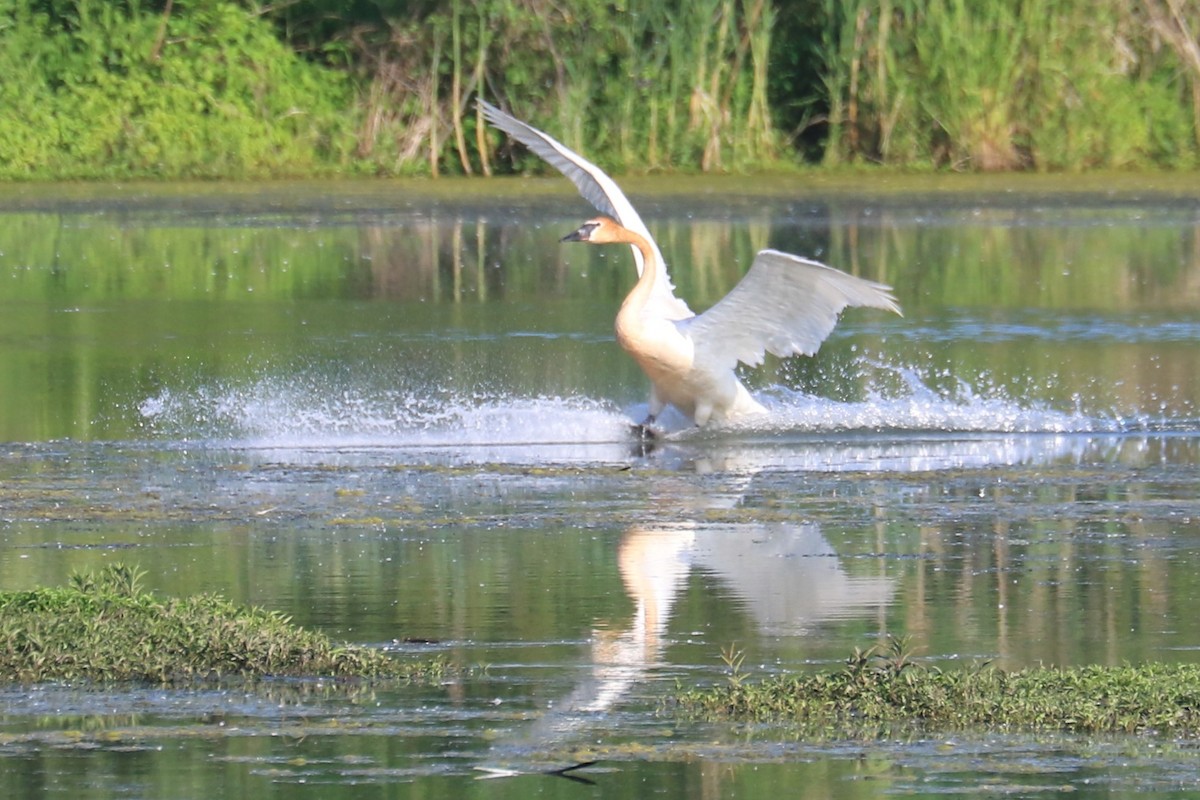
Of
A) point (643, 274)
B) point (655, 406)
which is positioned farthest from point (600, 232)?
point (655, 406)

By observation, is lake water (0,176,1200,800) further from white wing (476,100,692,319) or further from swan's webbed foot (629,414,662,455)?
white wing (476,100,692,319)

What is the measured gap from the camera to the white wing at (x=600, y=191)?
39.0ft

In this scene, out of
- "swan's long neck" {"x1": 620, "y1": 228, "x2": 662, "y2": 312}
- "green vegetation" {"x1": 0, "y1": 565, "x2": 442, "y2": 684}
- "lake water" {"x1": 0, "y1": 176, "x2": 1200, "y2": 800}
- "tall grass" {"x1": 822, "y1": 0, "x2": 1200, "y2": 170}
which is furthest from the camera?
"tall grass" {"x1": 822, "y1": 0, "x2": 1200, "y2": 170}

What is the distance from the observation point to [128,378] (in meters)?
13.5

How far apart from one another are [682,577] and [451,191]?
53.7 feet

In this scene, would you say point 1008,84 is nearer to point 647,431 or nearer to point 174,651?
point 647,431

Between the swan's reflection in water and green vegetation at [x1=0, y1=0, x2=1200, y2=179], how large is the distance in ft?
53.4

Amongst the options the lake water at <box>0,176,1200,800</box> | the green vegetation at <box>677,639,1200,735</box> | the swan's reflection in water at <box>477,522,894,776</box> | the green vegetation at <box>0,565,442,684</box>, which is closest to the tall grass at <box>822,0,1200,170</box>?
the lake water at <box>0,176,1200,800</box>

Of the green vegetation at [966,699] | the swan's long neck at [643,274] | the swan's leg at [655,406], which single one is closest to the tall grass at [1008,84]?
the swan's long neck at [643,274]

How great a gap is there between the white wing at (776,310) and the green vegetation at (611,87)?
1309 cm

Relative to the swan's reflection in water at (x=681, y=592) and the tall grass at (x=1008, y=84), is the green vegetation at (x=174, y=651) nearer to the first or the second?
the swan's reflection in water at (x=681, y=592)

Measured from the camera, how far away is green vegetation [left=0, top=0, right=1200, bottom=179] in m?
24.8

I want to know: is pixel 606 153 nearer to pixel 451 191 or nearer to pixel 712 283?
pixel 451 191

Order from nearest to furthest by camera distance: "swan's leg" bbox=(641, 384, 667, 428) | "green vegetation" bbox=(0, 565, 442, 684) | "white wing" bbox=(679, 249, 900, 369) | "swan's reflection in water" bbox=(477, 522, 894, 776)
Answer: "swan's reflection in water" bbox=(477, 522, 894, 776) < "green vegetation" bbox=(0, 565, 442, 684) < "white wing" bbox=(679, 249, 900, 369) < "swan's leg" bbox=(641, 384, 667, 428)
